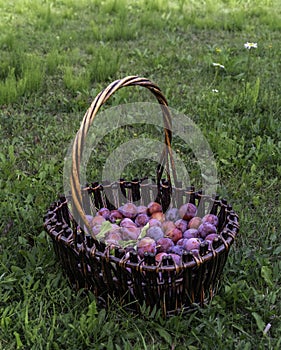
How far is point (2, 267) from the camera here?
2080mm

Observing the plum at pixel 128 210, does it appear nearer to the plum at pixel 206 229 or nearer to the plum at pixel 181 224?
the plum at pixel 181 224

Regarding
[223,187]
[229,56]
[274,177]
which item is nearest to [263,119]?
[274,177]

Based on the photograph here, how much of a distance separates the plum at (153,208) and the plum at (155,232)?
21 cm

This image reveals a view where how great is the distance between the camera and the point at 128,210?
223 cm

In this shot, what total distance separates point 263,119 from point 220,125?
0.99 ft

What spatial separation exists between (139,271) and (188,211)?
54 centimetres

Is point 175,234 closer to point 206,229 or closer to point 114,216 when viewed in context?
point 206,229

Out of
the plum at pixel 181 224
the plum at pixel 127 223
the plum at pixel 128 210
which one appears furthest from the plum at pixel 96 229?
the plum at pixel 181 224

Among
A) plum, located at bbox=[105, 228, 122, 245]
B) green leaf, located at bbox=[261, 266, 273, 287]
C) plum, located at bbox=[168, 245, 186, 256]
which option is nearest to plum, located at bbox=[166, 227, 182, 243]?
plum, located at bbox=[168, 245, 186, 256]

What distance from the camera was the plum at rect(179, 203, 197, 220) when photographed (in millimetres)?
2168

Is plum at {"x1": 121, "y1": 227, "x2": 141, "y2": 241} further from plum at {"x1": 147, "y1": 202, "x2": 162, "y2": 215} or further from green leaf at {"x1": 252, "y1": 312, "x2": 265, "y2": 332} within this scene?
green leaf at {"x1": 252, "y1": 312, "x2": 265, "y2": 332}

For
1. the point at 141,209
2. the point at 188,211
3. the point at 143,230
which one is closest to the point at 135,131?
the point at 141,209

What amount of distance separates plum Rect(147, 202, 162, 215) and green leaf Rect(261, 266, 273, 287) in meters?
0.51

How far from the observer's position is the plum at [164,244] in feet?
6.42
